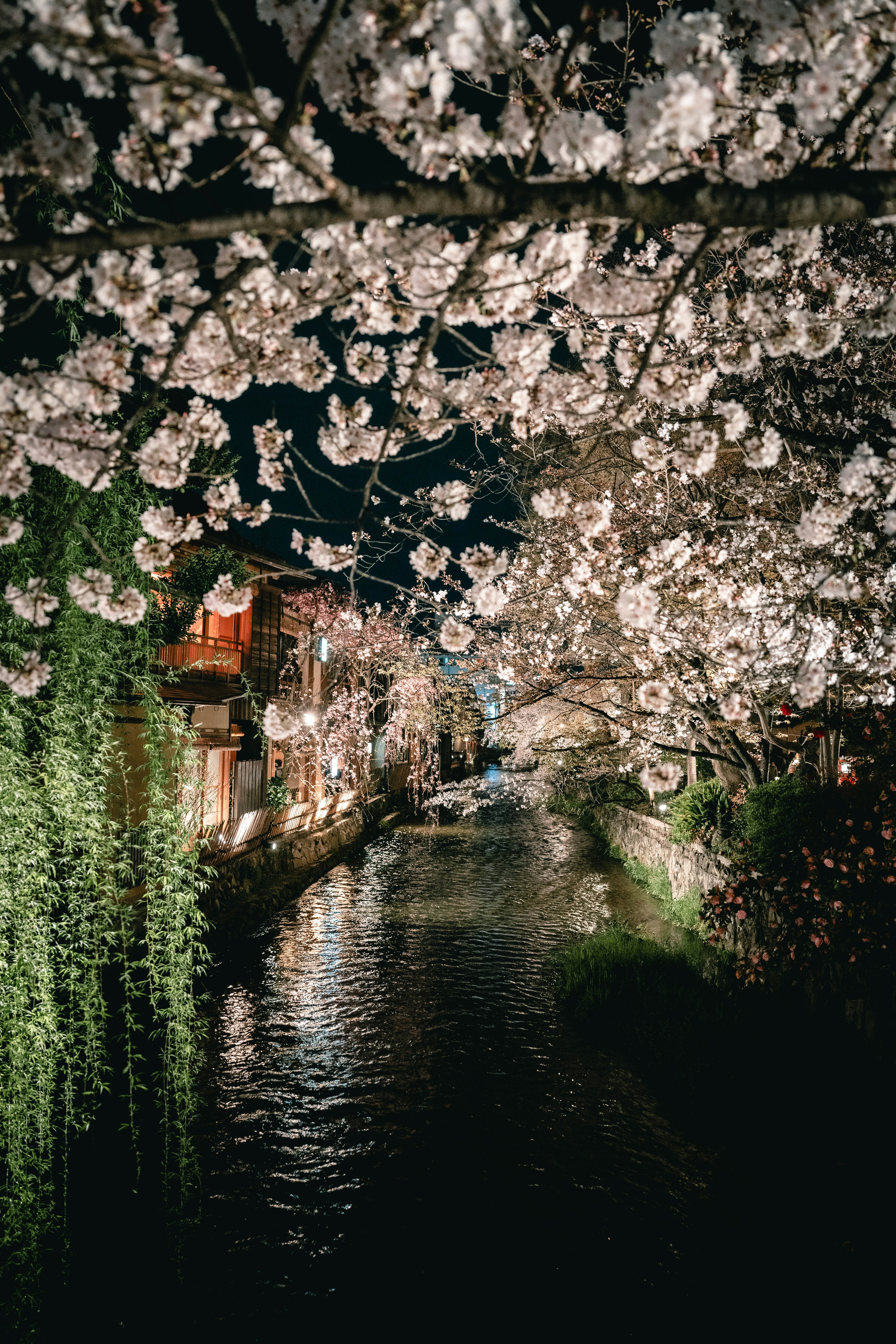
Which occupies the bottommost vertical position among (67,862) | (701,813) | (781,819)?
(701,813)

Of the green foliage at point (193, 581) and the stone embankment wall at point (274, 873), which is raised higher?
the green foliage at point (193, 581)

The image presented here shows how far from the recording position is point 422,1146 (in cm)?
631

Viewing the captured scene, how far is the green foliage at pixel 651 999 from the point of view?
760 centimetres

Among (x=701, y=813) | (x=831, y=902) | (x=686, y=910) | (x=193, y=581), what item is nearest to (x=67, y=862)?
(x=193, y=581)

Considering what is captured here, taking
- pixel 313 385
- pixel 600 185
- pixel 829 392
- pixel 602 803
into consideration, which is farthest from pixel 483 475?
pixel 602 803

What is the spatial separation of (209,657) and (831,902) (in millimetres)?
14421

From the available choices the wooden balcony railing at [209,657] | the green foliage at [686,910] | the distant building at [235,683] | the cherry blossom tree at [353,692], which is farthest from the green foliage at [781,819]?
the wooden balcony railing at [209,657]

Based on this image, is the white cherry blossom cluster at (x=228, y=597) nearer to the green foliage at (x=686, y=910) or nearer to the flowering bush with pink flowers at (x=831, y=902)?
the flowering bush with pink flowers at (x=831, y=902)

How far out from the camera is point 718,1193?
555 cm

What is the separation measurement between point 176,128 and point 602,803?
22373mm

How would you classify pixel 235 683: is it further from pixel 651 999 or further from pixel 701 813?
pixel 651 999

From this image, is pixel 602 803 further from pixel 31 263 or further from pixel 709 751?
pixel 31 263

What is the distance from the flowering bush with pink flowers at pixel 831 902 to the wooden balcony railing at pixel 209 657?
10867 millimetres

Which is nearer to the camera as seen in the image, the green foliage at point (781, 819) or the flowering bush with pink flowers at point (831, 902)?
the flowering bush with pink flowers at point (831, 902)
